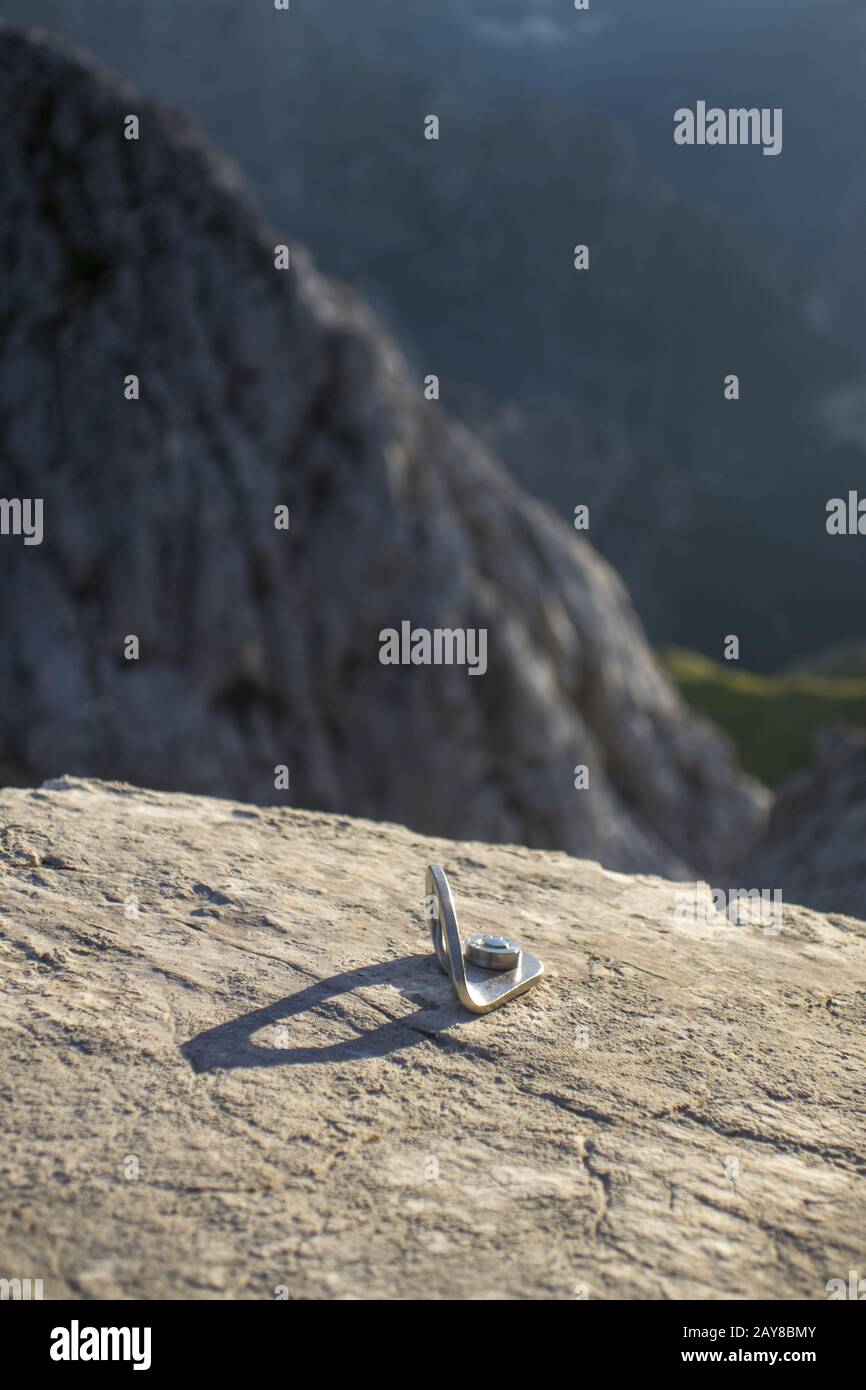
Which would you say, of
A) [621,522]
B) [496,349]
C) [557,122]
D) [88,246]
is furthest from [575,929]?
[557,122]

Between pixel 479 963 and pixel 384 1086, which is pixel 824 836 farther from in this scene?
pixel 384 1086

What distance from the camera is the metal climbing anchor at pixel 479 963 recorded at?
3.42 metres

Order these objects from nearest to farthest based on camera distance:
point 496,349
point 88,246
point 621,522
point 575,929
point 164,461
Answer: point 575,929
point 164,461
point 88,246
point 621,522
point 496,349

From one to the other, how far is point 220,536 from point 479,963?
54.1ft

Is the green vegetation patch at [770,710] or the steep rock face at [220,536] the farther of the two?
the green vegetation patch at [770,710]

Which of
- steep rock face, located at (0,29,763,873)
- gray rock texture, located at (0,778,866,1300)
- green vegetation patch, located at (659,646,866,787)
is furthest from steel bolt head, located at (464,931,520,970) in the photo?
green vegetation patch, located at (659,646,866,787)

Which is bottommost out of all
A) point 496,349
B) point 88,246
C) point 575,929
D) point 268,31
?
point 575,929

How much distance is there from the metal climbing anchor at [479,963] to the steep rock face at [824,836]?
3732mm

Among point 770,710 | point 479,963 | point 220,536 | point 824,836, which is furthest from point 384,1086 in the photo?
point 770,710

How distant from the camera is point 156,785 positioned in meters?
18.0

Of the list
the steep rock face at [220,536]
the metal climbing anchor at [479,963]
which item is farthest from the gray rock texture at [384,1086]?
the steep rock face at [220,536]

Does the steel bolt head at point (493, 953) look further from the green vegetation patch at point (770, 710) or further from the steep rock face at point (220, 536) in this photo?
the green vegetation patch at point (770, 710)

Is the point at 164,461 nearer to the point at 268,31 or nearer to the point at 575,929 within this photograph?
the point at 575,929
